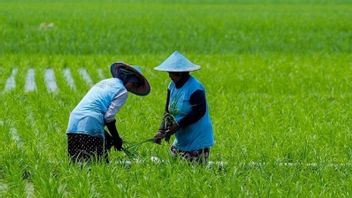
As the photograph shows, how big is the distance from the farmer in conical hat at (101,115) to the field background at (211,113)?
15cm

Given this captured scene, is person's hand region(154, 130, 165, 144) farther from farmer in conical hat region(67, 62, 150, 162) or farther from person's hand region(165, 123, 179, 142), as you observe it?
farmer in conical hat region(67, 62, 150, 162)

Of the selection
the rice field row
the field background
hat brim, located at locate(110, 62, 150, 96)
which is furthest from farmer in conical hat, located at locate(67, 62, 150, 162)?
the rice field row

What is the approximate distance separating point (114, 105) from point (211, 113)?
377cm

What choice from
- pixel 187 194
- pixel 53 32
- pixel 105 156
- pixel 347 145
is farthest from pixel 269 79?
pixel 53 32

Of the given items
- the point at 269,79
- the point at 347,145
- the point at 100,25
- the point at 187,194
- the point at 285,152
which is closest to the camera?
the point at 187,194

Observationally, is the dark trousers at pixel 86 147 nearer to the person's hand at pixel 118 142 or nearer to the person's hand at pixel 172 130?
the person's hand at pixel 118 142

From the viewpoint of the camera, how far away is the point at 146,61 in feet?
54.7

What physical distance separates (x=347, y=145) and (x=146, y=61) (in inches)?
350

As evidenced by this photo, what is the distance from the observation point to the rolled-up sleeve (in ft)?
21.9

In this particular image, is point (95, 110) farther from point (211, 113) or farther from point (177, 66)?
point (211, 113)

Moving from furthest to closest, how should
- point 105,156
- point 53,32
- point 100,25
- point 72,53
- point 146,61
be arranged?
point 100,25 → point 53,32 → point 72,53 → point 146,61 → point 105,156

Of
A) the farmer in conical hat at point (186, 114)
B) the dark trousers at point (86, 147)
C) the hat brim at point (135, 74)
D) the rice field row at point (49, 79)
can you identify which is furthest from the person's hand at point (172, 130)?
the rice field row at point (49, 79)

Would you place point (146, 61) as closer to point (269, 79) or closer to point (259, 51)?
point (269, 79)

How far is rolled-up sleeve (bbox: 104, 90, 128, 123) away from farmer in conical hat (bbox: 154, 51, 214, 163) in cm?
33
